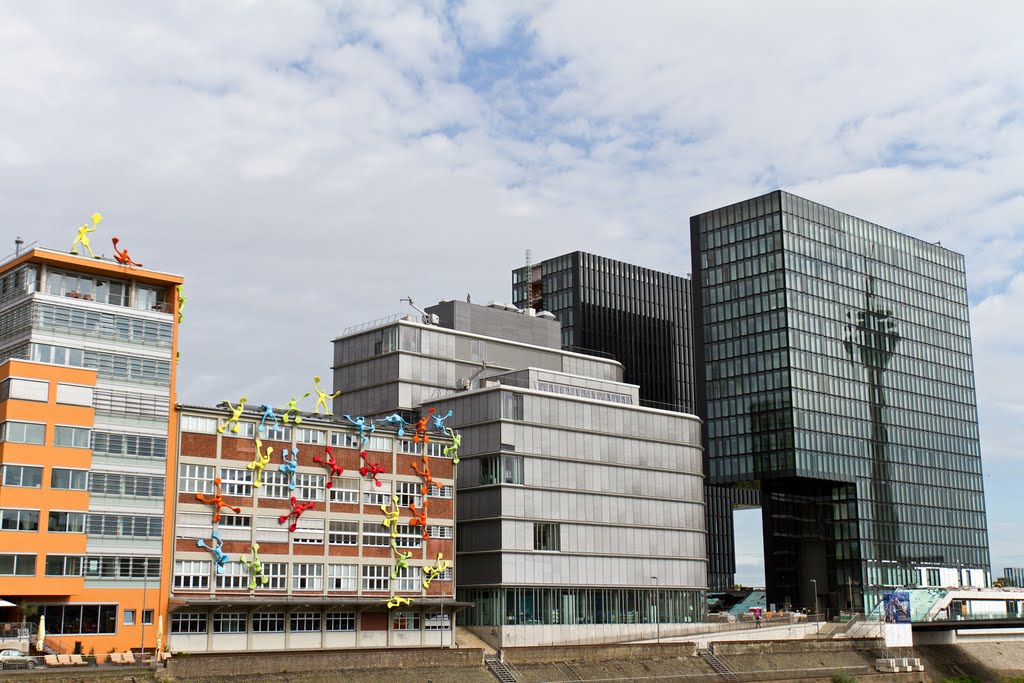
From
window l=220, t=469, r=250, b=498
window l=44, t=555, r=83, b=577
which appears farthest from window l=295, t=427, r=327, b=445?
window l=44, t=555, r=83, b=577

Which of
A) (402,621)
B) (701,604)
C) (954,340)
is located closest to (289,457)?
(402,621)

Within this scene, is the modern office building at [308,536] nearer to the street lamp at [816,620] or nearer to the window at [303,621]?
the window at [303,621]

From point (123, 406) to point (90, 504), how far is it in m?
7.72

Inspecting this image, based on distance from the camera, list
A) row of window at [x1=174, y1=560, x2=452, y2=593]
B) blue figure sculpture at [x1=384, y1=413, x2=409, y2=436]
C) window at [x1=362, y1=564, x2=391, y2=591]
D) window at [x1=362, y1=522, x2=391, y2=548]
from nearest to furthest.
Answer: row of window at [x1=174, y1=560, x2=452, y2=593] < window at [x1=362, y1=564, x2=391, y2=591] < window at [x1=362, y1=522, x2=391, y2=548] < blue figure sculpture at [x1=384, y1=413, x2=409, y2=436]

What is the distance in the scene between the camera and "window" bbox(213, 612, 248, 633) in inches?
3425

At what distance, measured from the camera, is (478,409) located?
11269cm

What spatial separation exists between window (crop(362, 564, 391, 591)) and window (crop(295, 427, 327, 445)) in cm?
1139

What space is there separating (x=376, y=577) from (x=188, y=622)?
1694cm

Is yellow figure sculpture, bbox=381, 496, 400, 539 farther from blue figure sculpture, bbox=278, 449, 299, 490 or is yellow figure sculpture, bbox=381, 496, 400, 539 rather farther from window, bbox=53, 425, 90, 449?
window, bbox=53, 425, 90, 449

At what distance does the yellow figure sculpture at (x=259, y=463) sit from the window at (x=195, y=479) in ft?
11.3

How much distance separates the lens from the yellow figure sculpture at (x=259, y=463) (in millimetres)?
89625

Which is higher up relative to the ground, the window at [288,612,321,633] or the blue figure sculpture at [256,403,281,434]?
the blue figure sculpture at [256,403,281,434]

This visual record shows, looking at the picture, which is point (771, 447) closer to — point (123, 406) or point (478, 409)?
point (478, 409)

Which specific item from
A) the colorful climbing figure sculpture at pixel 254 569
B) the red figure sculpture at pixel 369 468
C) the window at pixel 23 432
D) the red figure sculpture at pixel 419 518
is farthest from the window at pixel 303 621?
the window at pixel 23 432
